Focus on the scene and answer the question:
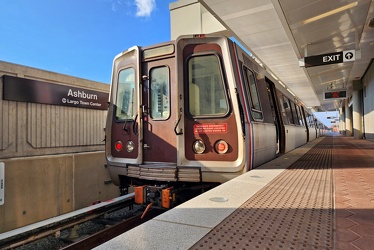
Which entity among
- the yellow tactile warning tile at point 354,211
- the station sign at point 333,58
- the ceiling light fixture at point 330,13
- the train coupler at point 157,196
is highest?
the ceiling light fixture at point 330,13

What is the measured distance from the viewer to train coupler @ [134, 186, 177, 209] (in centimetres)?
344

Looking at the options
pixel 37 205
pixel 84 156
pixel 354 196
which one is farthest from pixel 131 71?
pixel 354 196

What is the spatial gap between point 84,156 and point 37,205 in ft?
→ 4.69

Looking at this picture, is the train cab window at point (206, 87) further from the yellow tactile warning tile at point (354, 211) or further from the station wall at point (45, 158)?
the station wall at point (45, 158)

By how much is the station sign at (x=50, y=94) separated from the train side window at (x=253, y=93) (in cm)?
430

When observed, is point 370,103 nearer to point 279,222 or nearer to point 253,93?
point 253,93

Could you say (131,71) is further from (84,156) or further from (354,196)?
(354,196)

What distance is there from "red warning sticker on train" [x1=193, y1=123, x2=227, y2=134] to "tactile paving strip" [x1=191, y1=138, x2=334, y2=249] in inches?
42.3

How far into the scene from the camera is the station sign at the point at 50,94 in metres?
4.93

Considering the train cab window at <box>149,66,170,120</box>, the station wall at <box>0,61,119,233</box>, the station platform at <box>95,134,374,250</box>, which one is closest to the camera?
the station platform at <box>95,134,374,250</box>

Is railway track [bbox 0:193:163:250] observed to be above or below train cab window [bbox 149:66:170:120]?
below

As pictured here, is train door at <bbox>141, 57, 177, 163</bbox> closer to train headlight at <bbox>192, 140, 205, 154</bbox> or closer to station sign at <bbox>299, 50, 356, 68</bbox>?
train headlight at <bbox>192, 140, 205, 154</bbox>

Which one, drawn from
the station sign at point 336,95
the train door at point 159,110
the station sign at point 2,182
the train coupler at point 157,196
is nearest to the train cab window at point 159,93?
the train door at point 159,110

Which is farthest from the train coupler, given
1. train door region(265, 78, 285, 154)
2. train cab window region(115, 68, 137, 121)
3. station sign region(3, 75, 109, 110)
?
train door region(265, 78, 285, 154)
